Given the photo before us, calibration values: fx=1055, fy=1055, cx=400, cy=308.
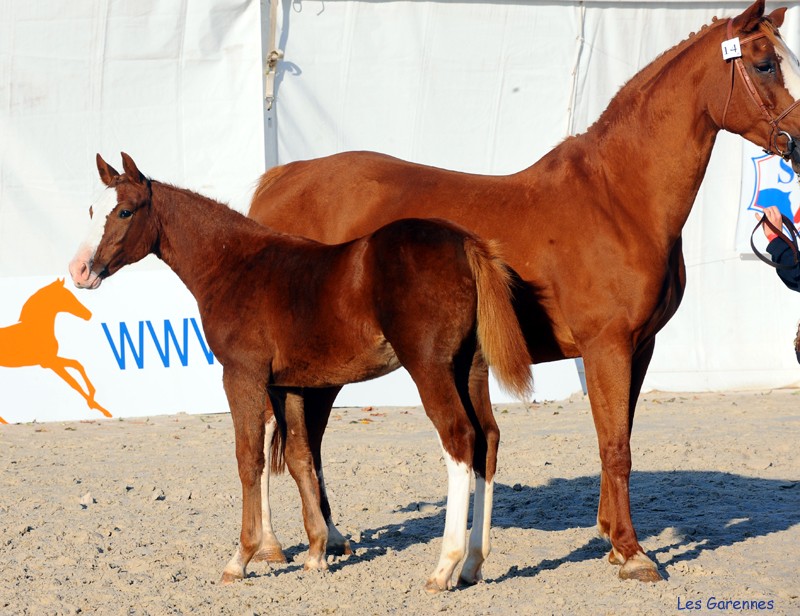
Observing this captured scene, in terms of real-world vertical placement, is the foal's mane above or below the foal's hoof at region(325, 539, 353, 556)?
above

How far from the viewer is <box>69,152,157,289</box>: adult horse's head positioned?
450 centimetres

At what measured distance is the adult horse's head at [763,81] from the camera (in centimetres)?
432

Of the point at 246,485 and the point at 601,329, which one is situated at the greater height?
the point at 601,329

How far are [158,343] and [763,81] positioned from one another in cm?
556

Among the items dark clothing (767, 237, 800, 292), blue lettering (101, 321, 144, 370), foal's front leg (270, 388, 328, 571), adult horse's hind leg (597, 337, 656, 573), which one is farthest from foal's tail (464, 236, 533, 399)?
blue lettering (101, 321, 144, 370)

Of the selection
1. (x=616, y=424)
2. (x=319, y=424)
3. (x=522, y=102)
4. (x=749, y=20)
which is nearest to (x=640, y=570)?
(x=616, y=424)

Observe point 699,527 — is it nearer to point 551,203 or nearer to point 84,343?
point 551,203

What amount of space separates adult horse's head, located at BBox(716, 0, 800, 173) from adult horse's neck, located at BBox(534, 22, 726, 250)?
9cm

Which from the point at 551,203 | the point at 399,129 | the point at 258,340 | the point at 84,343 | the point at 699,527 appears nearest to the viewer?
the point at 258,340

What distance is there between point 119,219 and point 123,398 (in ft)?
14.0

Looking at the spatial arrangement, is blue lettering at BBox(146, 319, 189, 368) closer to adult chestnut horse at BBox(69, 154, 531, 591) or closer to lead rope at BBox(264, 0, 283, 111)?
lead rope at BBox(264, 0, 283, 111)

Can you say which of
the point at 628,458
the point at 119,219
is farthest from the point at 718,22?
the point at 119,219

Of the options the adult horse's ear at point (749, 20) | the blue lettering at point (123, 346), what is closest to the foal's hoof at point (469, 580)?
the adult horse's ear at point (749, 20)

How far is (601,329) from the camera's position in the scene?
4484mm
